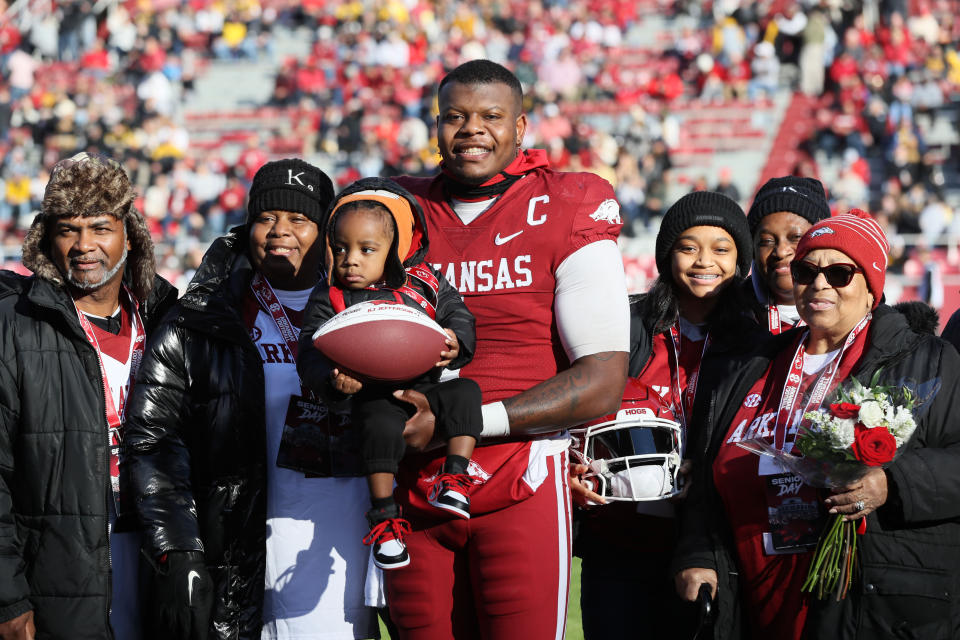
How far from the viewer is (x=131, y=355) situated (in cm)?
370

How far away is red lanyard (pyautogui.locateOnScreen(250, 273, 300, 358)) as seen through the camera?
139 inches

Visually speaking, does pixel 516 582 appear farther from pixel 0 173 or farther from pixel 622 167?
pixel 0 173

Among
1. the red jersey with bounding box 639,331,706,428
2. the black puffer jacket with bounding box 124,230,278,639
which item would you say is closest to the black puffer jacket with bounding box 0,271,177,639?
the black puffer jacket with bounding box 124,230,278,639

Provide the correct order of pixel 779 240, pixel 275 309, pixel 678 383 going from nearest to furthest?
pixel 275 309, pixel 678 383, pixel 779 240

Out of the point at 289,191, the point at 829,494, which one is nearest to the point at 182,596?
the point at 289,191

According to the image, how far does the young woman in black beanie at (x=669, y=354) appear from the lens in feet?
11.8

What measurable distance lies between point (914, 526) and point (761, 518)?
42 centimetres

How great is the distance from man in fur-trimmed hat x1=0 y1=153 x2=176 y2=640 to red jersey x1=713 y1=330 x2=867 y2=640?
74.8 inches

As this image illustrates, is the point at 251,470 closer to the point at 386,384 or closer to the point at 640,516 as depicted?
the point at 386,384

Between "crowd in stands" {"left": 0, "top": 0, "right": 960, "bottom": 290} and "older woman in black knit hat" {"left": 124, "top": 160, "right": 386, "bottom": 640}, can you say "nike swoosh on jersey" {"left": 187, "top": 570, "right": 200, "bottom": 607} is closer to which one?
"older woman in black knit hat" {"left": 124, "top": 160, "right": 386, "bottom": 640}

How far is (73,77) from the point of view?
22203mm

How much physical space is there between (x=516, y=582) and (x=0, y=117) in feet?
68.5

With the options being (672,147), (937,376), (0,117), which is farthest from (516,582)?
(0,117)

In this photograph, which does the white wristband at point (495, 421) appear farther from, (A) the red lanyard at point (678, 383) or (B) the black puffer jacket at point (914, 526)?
(B) the black puffer jacket at point (914, 526)
